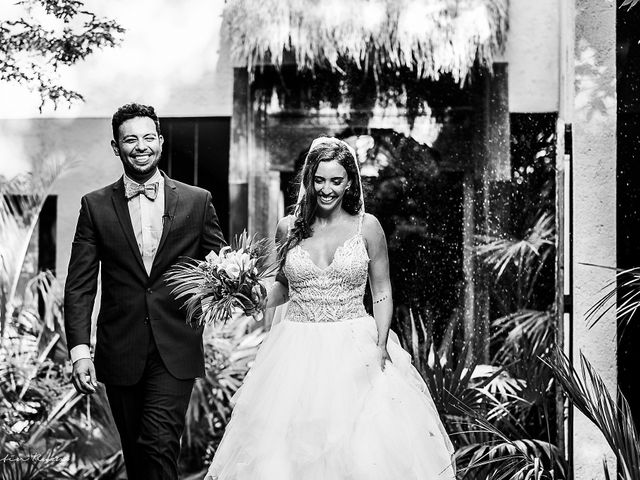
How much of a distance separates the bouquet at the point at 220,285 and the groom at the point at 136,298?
9 centimetres

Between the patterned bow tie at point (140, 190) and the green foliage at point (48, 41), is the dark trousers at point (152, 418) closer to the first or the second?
the patterned bow tie at point (140, 190)

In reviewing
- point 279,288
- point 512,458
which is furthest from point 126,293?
point 512,458

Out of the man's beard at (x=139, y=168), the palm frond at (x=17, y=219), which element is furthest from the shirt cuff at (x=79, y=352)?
the palm frond at (x=17, y=219)

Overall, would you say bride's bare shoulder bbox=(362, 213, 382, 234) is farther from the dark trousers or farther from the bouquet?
the dark trousers

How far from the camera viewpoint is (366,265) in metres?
5.54

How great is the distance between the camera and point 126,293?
17.2 ft

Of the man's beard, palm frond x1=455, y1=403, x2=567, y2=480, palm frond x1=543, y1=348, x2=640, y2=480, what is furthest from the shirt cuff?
palm frond x1=543, y1=348, x2=640, y2=480

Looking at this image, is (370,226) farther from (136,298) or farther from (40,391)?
(40,391)

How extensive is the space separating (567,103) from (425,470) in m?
3.19

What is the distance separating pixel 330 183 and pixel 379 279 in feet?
1.86

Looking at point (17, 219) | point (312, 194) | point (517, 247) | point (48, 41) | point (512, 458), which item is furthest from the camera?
point (517, 247)

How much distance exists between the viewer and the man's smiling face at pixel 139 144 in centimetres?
520

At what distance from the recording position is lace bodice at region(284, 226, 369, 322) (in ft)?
18.1

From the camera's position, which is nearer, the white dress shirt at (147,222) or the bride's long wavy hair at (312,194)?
the white dress shirt at (147,222)
